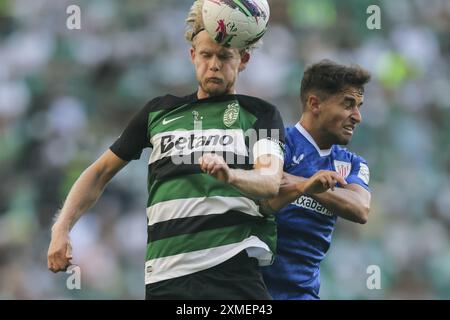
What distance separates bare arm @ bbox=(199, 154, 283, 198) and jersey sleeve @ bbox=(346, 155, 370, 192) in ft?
3.02

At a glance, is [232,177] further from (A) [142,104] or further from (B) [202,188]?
(A) [142,104]

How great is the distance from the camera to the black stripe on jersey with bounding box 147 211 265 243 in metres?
4.84

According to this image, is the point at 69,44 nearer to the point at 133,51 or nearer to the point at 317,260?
the point at 133,51

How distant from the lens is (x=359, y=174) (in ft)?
19.2

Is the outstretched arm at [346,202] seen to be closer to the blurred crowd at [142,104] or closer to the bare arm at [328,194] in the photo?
the bare arm at [328,194]

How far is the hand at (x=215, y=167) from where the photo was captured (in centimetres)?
438

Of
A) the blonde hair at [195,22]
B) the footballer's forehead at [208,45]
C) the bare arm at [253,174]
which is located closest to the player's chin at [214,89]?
the footballer's forehead at [208,45]

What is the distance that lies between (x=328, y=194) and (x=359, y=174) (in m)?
0.54

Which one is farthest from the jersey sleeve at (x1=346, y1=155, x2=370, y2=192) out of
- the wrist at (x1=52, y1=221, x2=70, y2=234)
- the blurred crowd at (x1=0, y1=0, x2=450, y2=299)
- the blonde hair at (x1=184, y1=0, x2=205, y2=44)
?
the blurred crowd at (x1=0, y1=0, x2=450, y2=299)

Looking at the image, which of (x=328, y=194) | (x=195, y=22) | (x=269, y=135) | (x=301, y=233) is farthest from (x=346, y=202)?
(x=195, y=22)

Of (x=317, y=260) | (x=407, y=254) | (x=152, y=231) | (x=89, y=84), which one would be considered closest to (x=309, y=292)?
(x=317, y=260)

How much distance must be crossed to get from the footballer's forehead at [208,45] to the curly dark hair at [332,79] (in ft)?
3.35

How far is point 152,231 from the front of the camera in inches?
196
